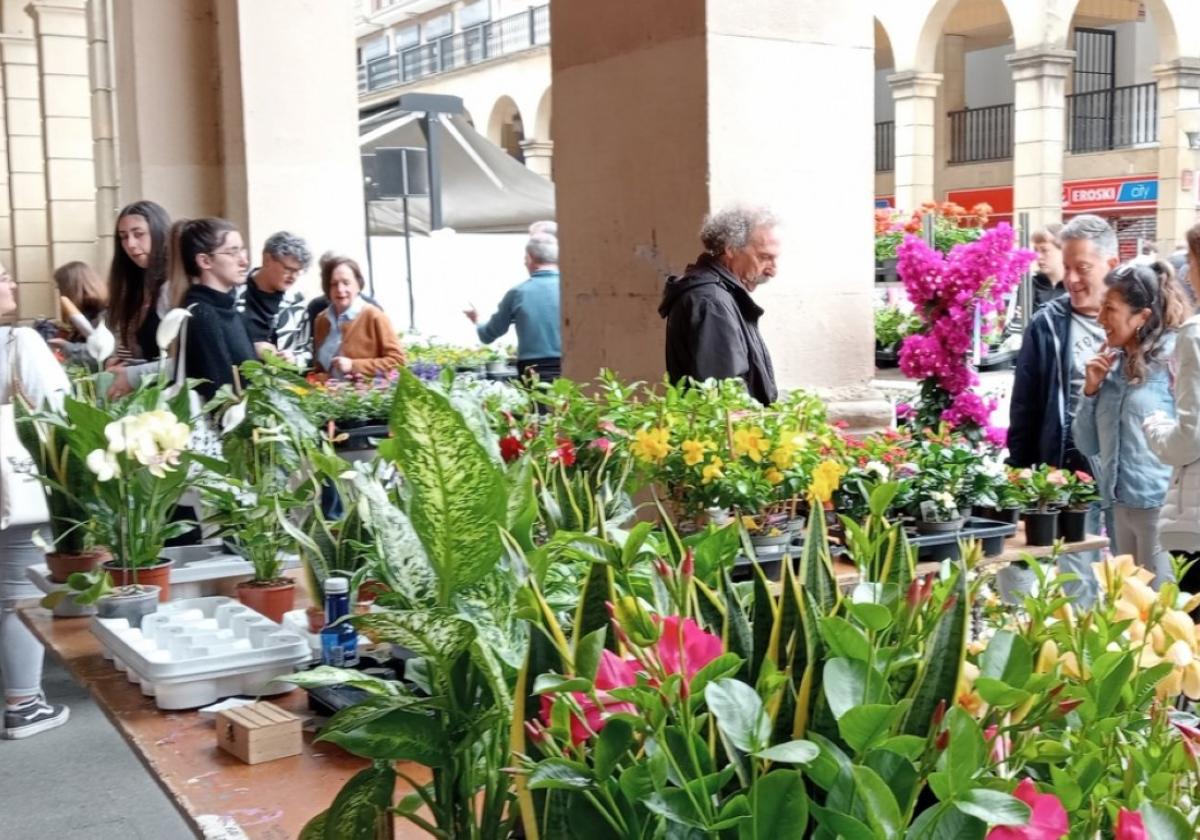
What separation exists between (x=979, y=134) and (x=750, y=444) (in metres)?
23.7

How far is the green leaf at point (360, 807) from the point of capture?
125 cm

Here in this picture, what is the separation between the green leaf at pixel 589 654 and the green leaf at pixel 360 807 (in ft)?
1.21

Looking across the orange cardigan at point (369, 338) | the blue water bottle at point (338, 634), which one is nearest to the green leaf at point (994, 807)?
the blue water bottle at point (338, 634)

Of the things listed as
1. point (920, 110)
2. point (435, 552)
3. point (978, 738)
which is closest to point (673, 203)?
point (435, 552)

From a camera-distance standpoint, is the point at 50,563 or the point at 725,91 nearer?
the point at 50,563

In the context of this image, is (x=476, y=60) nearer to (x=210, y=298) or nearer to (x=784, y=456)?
(x=210, y=298)

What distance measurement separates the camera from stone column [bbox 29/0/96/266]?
13.3m

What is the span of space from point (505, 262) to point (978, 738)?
10.3 m

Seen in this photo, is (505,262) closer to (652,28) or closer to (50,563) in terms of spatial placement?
(652,28)

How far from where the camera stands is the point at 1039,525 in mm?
3256

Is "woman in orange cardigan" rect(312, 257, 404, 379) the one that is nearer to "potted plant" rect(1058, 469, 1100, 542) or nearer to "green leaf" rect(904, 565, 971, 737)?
"potted plant" rect(1058, 469, 1100, 542)

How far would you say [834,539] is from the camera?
113 inches

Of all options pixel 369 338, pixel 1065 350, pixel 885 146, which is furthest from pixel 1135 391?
pixel 885 146

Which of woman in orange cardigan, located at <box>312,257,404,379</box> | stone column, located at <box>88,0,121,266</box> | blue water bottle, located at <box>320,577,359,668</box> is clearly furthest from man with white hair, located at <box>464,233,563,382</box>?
blue water bottle, located at <box>320,577,359,668</box>
